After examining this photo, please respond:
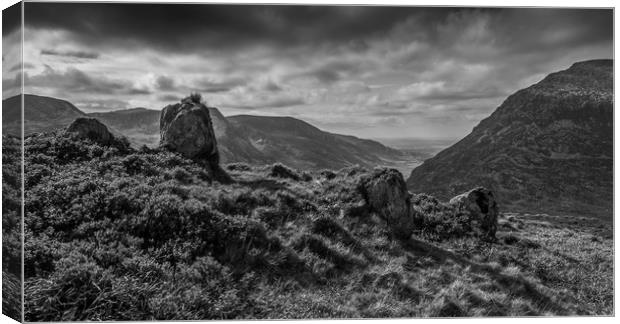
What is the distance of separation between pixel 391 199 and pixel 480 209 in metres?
4.02

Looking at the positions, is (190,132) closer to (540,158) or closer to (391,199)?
(391,199)

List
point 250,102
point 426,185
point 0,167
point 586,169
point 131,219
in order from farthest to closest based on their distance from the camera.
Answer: point 426,185 → point 586,169 → point 250,102 → point 131,219 → point 0,167

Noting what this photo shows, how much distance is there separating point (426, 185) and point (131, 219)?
2167 inches

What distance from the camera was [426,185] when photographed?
60.4 m

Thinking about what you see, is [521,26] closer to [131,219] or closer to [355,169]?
[355,169]

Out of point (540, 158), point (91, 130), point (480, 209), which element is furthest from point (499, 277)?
point (540, 158)

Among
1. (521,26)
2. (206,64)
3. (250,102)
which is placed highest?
(521,26)

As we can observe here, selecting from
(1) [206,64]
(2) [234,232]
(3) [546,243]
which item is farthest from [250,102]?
(3) [546,243]

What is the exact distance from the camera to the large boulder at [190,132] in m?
15.3

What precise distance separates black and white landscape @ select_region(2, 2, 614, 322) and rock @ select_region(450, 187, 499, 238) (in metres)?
0.57

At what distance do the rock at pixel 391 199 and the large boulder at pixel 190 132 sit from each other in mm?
→ 5743

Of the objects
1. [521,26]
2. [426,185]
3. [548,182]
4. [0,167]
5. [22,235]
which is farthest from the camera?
[426,185]

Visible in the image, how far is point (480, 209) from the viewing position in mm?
15203

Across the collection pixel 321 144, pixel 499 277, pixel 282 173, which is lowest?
pixel 499 277
